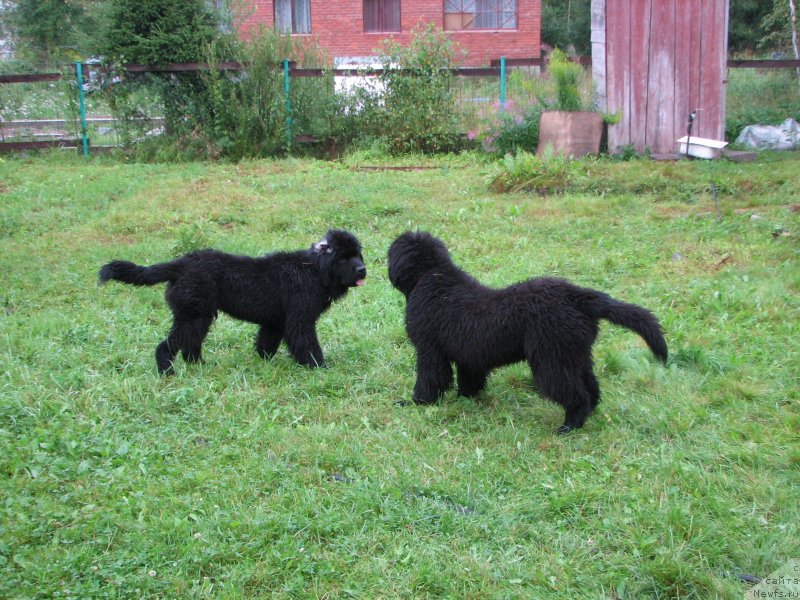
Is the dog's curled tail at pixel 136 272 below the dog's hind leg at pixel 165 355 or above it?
above

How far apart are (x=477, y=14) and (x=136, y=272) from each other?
22.2 m

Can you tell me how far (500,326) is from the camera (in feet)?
15.8

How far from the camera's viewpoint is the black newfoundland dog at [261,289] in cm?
577

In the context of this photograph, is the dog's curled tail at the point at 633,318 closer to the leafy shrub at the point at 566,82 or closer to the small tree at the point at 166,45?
the leafy shrub at the point at 566,82

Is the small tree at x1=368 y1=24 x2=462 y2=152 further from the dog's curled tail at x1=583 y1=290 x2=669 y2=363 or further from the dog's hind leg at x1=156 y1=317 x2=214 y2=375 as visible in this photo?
the dog's curled tail at x1=583 y1=290 x2=669 y2=363

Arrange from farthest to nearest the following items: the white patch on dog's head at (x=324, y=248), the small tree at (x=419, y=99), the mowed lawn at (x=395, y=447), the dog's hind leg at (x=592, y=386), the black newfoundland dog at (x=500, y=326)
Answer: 1. the small tree at (x=419, y=99)
2. the white patch on dog's head at (x=324, y=248)
3. the dog's hind leg at (x=592, y=386)
4. the black newfoundland dog at (x=500, y=326)
5. the mowed lawn at (x=395, y=447)

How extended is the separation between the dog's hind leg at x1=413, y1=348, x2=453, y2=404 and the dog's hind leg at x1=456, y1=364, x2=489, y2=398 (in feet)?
0.33

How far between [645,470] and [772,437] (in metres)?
0.90

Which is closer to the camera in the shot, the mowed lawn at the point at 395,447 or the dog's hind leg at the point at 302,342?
the mowed lawn at the point at 395,447

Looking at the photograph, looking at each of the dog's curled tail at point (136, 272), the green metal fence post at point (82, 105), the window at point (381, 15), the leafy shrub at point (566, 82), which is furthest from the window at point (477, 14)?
the dog's curled tail at point (136, 272)

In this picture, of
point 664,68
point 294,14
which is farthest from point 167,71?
point 294,14

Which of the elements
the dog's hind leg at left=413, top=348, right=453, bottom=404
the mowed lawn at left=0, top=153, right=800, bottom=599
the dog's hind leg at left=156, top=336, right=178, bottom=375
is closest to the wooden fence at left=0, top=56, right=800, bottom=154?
the mowed lawn at left=0, top=153, right=800, bottom=599

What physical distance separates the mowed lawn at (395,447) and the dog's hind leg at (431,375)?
12 cm

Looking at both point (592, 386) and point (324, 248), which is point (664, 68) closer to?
point (324, 248)
